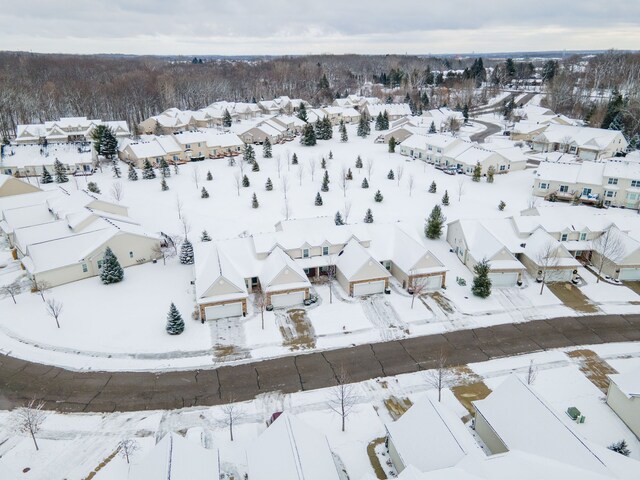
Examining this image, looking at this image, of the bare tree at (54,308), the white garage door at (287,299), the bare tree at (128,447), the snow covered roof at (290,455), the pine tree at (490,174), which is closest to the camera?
the snow covered roof at (290,455)

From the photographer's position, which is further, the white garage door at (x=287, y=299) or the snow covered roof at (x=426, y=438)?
the white garage door at (x=287, y=299)

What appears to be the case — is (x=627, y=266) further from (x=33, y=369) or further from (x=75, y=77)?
(x=75, y=77)

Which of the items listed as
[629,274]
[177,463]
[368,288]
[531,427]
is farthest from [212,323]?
[629,274]

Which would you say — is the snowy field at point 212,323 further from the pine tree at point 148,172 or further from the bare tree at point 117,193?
the pine tree at point 148,172

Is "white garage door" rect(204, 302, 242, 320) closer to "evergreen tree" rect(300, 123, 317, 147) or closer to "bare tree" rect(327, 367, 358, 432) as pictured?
"bare tree" rect(327, 367, 358, 432)

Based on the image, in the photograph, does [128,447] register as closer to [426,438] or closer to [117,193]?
[426,438]

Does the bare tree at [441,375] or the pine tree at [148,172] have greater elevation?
the pine tree at [148,172]

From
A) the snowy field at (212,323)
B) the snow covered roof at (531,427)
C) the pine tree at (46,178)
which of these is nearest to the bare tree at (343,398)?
the snowy field at (212,323)
